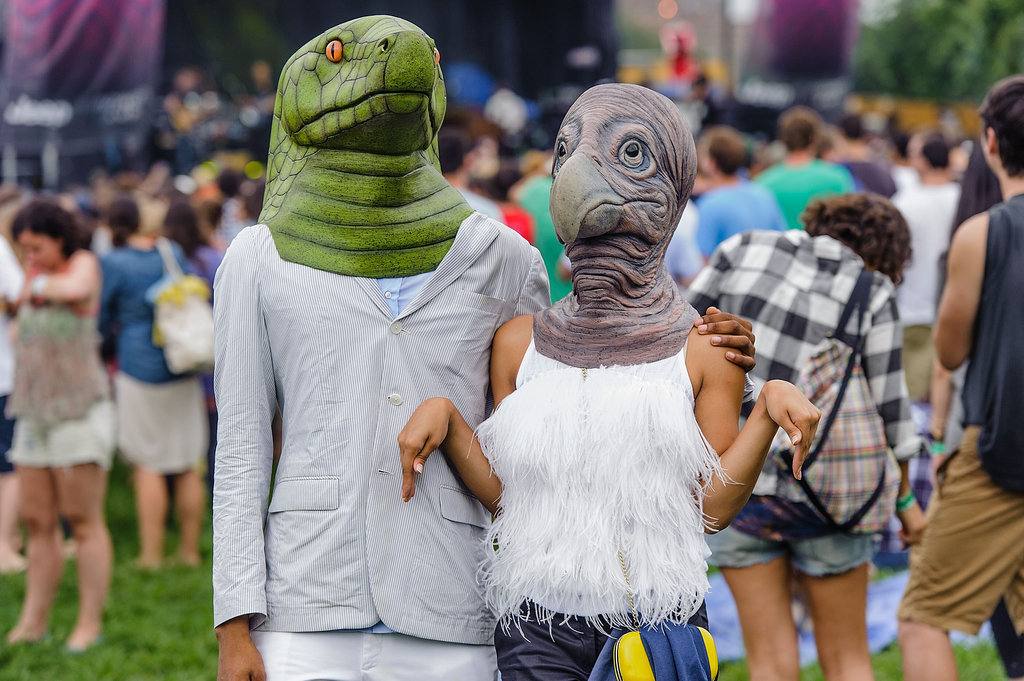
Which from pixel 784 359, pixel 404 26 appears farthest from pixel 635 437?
pixel 784 359

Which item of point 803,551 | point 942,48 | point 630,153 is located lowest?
point 803,551

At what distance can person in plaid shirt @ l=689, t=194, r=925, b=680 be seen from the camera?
3.23 meters

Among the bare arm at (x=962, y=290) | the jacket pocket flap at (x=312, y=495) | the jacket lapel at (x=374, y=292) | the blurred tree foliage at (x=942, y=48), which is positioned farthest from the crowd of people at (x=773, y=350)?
the blurred tree foliage at (x=942, y=48)

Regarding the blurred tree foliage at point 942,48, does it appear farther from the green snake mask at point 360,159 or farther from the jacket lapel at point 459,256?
the green snake mask at point 360,159

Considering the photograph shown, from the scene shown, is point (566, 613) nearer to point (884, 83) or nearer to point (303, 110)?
point (303, 110)

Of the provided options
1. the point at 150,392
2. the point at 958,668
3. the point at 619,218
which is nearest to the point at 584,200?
the point at 619,218

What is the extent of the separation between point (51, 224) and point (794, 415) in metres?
3.95

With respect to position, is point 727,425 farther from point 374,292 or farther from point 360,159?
point 360,159

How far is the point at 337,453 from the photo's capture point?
2.26 m

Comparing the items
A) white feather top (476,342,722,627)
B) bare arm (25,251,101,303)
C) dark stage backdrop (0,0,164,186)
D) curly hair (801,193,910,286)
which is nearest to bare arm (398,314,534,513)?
white feather top (476,342,722,627)

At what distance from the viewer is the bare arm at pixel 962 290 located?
3.33 m

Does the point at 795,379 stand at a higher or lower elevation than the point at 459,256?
lower

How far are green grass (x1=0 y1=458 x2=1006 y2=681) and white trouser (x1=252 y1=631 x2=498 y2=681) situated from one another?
7.92ft

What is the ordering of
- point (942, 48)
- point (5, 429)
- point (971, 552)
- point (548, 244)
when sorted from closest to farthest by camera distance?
1. point (971, 552)
2. point (5, 429)
3. point (548, 244)
4. point (942, 48)
